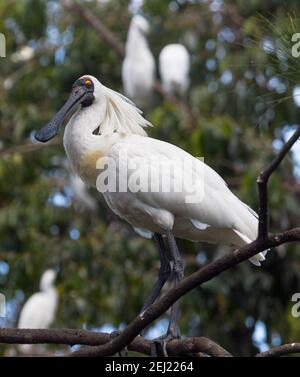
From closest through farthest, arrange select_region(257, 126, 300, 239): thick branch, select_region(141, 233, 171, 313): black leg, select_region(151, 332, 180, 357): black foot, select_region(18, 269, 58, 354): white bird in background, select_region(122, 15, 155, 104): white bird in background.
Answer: select_region(257, 126, 300, 239): thick branch → select_region(151, 332, 180, 357): black foot → select_region(141, 233, 171, 313): black leg → select_region(18, 269, 58, 354): white bird in background → select_region(122, 15, 155, 104): white bird in background

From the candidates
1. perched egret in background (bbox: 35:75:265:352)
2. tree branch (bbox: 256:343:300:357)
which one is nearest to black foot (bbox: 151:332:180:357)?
perched egret in background (bbox: 35:75:265:352)

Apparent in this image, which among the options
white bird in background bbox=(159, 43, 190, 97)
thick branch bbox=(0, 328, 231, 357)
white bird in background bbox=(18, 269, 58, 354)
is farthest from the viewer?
white bird in background bbox=(159, 43, 190, 97)

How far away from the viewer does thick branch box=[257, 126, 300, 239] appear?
298 centimetres

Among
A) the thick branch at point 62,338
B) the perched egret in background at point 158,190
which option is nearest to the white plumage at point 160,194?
the perched egret in background at point 158,190

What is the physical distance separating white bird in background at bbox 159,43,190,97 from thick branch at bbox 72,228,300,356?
5.25 metres

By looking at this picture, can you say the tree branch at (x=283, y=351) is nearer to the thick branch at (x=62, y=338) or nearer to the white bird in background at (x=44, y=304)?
the thick branch at (x=62, y=338)

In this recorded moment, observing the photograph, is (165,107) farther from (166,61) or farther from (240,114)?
(166,61)

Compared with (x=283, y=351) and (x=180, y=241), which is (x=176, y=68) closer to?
(x=180, y=241)

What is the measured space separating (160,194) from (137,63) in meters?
4.74

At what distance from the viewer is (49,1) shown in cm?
927

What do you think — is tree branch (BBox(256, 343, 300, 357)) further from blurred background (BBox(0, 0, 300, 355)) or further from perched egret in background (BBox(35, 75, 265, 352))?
blurred background (BBox(0, 0, 300, 355))
